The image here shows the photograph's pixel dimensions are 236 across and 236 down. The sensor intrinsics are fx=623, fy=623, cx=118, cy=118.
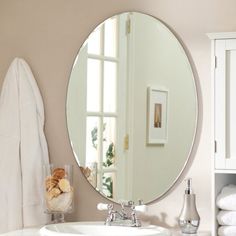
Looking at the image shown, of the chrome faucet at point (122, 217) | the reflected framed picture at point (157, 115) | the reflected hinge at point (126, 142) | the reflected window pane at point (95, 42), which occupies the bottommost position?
the chrome faucet at point (122, 217)

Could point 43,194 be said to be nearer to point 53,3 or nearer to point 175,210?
point 175,210

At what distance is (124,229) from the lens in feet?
8.66

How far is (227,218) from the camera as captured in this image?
2504mm

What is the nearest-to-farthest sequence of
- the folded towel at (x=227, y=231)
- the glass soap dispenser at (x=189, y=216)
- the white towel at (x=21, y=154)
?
1. the folded towel at (x=227, y=231)
2. the glass soap dispenser at (x=189, y=216)
3. the white towel at (x=21, y=154)

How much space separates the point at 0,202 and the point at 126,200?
642 mm

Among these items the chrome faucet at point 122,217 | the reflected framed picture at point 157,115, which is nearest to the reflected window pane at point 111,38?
the reflected framed picture at point 157,115

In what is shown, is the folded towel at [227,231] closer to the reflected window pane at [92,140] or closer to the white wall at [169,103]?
the white wall at [169,103]

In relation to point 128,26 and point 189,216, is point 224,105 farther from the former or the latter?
point 128,26

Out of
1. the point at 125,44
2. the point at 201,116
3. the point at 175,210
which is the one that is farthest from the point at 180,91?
the point at 175,210

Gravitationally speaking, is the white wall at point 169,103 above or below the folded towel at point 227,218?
above

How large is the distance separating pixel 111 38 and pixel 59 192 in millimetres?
766

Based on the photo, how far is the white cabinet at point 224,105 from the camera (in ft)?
8.41

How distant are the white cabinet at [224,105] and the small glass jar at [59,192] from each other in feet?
2.31

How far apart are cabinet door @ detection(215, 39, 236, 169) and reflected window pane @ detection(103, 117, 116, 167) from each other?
1.84ft
